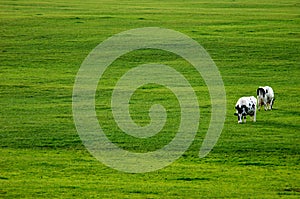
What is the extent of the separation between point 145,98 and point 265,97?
534cm

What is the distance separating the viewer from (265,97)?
2789 cm

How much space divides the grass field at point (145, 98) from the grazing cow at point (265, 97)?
45 centimetres

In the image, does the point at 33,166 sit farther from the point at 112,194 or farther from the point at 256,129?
the point at 256,129

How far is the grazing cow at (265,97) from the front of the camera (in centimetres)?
2764

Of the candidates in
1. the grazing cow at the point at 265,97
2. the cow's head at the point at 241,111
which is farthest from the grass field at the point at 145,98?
the grazing cow at the point at 265,97

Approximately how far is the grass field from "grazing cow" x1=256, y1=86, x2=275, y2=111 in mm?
453

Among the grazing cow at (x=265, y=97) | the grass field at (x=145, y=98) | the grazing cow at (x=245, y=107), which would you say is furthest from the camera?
the grazing cow at (x=265, y=97)

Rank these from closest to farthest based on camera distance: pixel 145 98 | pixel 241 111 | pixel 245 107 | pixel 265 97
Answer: pixel 245 107
pixel 241 111
pixel 265 97
pixel 145 98

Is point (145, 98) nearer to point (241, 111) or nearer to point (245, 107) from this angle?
point (241, 111)

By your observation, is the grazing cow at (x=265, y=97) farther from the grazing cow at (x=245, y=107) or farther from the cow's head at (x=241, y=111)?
the cow's head at (x=241, y=111)

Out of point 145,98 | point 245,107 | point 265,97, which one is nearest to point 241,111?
point 245,107

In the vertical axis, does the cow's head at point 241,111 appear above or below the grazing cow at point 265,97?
below

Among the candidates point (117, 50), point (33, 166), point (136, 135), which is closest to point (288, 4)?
point (117, 50)

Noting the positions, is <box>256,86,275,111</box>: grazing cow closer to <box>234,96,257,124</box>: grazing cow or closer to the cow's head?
<box>234,96,257,124</box>: grazing cow
